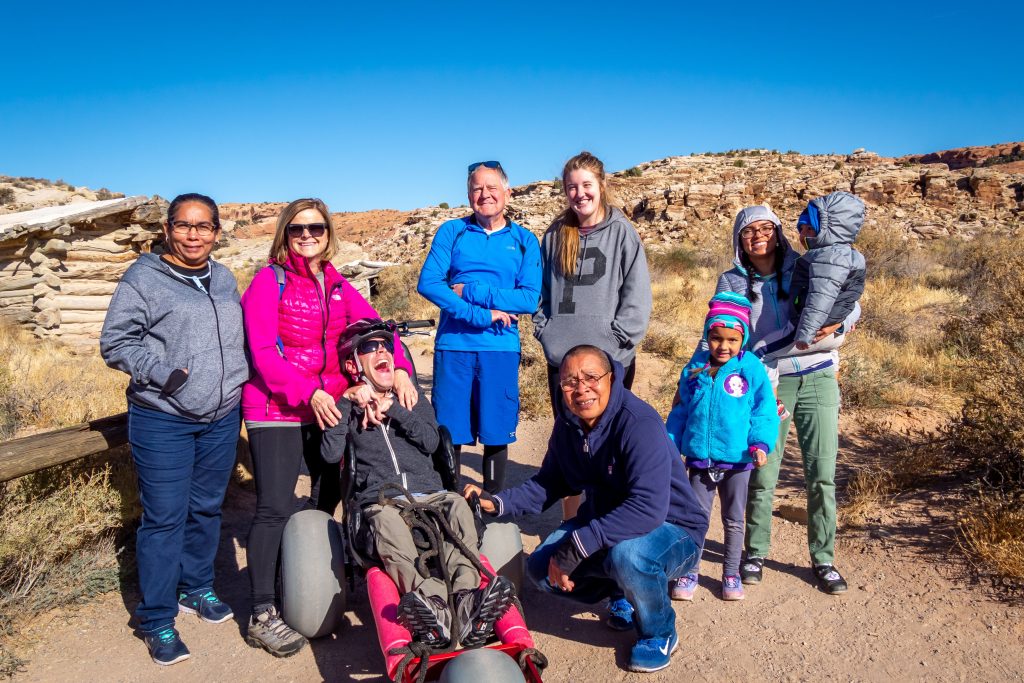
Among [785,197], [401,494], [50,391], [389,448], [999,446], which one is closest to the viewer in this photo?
[401,494]

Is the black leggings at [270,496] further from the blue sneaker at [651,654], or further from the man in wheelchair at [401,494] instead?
the blue sneaker at [651,654]

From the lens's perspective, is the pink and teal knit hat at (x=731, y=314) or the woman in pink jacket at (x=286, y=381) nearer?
the woman in pink jacket at (x=286, y=381)

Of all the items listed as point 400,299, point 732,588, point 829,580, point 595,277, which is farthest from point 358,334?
point 400,299

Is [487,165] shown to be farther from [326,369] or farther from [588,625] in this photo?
[588,625]

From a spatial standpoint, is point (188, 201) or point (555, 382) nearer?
point (188, 201)

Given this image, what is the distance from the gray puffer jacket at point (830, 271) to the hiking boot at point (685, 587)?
1.36 m

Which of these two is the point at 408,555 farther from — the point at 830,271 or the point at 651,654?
the point at 830,271

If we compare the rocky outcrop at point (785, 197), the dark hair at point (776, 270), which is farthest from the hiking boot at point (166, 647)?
the rocky outcrop at point (785, 197)

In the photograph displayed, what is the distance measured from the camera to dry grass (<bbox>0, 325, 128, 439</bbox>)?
5293 millimetres

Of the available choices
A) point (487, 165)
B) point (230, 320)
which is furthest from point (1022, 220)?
point (230, 320)

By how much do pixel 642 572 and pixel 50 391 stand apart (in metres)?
5.41

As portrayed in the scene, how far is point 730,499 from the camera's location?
11.6ft

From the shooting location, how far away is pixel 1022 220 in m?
24.2

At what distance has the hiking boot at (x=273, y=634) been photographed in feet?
10.1
